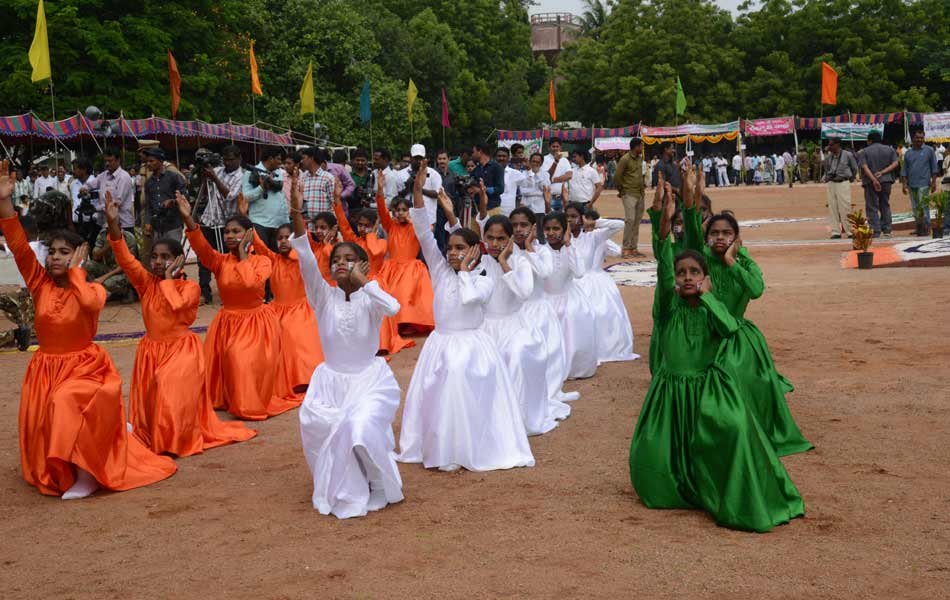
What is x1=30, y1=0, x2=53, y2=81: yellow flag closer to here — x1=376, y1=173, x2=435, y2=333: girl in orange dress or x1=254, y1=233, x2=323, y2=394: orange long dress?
x1=376, y1=173, x2=435, y2=333: girl in orange dress

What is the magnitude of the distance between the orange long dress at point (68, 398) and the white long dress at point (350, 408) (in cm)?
131

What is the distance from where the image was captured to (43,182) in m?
20.9

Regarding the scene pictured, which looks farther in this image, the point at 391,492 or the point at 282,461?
the point at 282,461

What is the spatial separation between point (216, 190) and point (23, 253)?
6.94m

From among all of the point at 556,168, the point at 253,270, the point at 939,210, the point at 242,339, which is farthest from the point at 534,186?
the point at 242,339

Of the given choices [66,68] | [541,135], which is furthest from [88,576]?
[541,135]

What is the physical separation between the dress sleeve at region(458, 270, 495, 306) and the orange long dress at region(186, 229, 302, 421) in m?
2.48

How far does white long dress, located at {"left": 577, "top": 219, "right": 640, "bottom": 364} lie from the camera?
9773 millimetres

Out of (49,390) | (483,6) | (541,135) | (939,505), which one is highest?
(483,6)

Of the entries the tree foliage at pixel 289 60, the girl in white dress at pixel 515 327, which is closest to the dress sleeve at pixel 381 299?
the girl in white dress at pixel 515 327

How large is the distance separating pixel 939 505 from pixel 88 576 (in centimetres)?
425

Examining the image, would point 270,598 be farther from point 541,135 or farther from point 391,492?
point 541,135

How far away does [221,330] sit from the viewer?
8414 mm

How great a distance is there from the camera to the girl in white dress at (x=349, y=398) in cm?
556
